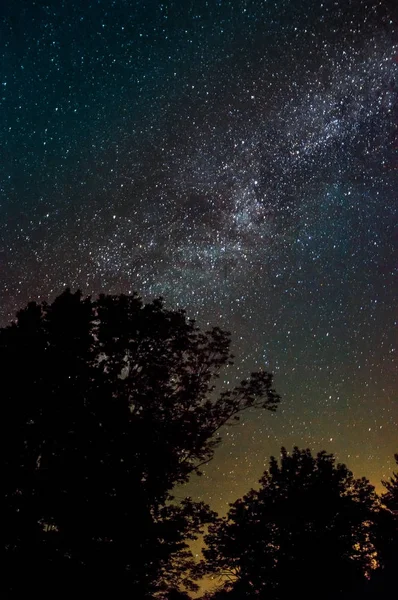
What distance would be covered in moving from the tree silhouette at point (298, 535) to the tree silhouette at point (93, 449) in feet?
32.7

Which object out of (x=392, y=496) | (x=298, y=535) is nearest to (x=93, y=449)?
(x=298, y=535)

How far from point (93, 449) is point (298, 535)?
53.8 feet

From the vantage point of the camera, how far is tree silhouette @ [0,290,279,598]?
1021 centimetres

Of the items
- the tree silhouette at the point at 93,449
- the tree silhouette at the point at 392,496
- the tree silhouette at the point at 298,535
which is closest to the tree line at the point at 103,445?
the tree silhouette at the point at 93,449

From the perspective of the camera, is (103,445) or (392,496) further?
(392,496)

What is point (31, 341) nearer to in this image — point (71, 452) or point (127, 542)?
point (71, 452)

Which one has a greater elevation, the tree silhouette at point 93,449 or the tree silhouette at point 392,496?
the tree silhouette at point 392,496

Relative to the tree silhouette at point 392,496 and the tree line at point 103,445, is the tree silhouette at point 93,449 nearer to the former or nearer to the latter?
the tree line at point 103,445

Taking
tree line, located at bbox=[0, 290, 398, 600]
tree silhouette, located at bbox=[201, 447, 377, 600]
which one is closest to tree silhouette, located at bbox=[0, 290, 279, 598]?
tree line, located at bbox=[0, 290, 398, 600]

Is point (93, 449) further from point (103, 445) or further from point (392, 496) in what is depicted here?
point (392, 496)

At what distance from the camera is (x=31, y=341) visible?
11.9 meters

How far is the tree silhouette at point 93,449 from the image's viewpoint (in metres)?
10.2

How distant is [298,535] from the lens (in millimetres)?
22844

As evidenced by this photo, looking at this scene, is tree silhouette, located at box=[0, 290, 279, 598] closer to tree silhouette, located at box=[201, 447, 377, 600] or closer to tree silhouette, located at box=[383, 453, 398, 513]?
tree silhouette, located at box=[201, 447, 377, 600]
